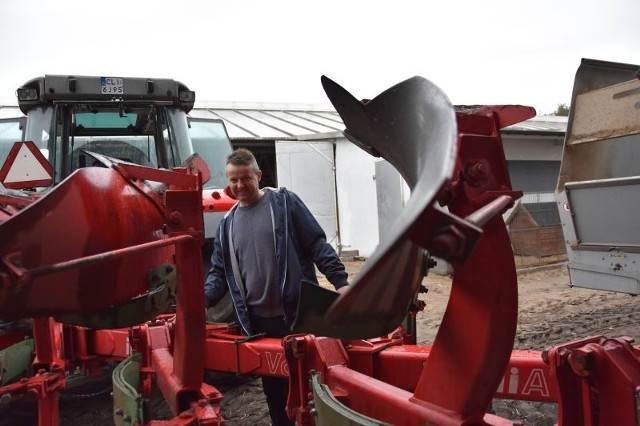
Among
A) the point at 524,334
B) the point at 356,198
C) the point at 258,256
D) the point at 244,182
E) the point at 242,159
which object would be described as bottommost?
the point at 524,334

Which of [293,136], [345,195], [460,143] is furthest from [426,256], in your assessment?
[293,136]

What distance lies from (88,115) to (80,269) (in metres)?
3.75

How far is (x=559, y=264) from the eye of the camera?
12055 millimetres

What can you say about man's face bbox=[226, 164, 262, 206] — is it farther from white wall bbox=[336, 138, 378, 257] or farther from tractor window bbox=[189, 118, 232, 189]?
white wall bbox=[336, 138, 378, 257]

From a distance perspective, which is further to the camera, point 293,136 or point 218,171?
point 293,136

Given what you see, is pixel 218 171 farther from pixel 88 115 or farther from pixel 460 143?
pixel 460 143

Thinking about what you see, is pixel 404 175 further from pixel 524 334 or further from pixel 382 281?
pixel 524 334

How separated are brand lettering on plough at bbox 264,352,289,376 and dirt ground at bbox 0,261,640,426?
1.55 meters

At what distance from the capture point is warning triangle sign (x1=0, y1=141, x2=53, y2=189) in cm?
292

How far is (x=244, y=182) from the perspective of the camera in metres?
3.21

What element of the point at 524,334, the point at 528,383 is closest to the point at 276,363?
the point at 528,383

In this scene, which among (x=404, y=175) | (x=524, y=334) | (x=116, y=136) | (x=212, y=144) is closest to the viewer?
(x=404, y=175)

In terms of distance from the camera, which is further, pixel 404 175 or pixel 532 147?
pixel 532 147

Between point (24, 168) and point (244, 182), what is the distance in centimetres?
109
